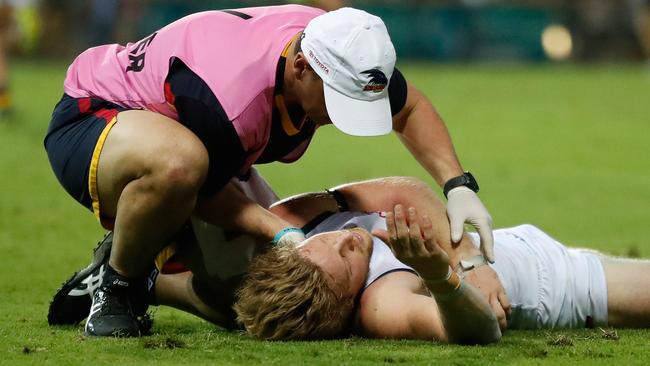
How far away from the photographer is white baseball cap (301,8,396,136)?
479 centimetres

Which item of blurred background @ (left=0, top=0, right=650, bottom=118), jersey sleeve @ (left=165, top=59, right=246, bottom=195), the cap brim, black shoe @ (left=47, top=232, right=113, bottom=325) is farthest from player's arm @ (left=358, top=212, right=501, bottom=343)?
blurred background @ (left=0, top=0, right=650, bottom=118)

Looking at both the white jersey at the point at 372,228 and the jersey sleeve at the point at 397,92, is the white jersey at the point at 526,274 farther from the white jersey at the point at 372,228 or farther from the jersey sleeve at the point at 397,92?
the jersey sleeve at the point at 397,92

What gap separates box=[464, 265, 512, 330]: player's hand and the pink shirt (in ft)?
3.23

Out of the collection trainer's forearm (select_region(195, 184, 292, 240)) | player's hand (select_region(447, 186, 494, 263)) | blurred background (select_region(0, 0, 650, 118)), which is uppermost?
player's hand (select_region(447, 186, 494, 263))

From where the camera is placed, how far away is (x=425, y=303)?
461 centimetres

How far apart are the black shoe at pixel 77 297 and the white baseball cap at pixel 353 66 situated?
3.85 ft

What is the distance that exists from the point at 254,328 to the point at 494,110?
11.5m

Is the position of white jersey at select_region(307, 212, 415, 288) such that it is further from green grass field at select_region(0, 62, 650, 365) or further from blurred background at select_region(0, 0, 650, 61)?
blurred background at select_region(0, 0, 650, 61)

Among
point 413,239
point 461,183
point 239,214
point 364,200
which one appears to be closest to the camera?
point 413,239

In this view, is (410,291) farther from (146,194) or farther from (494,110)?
(494,110)

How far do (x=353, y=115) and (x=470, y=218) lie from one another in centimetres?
62

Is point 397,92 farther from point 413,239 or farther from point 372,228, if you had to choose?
point 413,239

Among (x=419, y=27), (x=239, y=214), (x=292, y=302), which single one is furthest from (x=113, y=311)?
(x=419, y=27)

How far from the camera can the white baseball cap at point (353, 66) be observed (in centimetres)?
479
